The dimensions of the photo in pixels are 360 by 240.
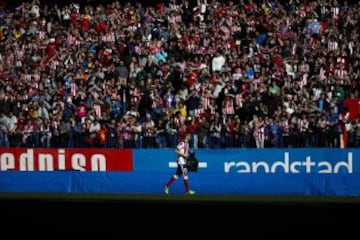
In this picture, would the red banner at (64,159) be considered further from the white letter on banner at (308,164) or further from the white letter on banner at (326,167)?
the white letter on banner at (326,167)

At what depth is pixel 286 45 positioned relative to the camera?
772 inches

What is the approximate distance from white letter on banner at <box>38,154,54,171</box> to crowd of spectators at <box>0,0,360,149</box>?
619 mm

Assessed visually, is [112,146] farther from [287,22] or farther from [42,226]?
[42,226]

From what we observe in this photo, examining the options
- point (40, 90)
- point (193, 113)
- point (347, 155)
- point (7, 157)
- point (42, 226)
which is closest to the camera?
point (42, 226)

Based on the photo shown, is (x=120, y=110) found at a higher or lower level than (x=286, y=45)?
lower

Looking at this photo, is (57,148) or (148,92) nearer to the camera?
(57,148)

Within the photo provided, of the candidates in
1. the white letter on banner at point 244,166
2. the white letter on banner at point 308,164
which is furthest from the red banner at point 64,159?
the white letter on banner at point 308,164

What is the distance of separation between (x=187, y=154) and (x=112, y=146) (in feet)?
7.34

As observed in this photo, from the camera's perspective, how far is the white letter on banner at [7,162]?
1711cm

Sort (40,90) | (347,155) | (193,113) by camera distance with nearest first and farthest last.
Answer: (347,155) < (193,113) < (40,90)

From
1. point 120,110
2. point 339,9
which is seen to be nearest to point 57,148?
point 120,110

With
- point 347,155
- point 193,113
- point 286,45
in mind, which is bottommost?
point 347,155

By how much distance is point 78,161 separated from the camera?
17.2 metres

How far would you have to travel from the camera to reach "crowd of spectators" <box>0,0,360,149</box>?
17.4 meters
